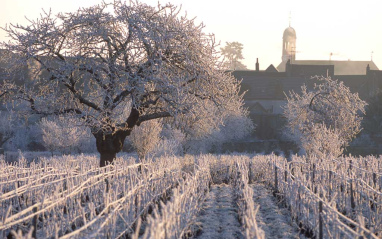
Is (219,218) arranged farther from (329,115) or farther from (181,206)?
(329,115)

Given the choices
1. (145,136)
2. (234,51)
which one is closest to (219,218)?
(145,136)

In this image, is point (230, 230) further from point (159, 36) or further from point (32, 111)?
point (32, 111)

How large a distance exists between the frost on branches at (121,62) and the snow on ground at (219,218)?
3368 millimetres

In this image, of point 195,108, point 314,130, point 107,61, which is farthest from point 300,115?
point 107,61

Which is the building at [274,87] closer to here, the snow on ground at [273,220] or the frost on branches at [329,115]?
the frost on branches at [329,115]

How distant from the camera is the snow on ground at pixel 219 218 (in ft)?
34.6

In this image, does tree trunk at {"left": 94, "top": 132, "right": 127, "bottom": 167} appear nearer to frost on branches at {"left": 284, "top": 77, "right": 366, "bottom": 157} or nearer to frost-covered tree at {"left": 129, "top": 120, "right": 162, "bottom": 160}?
frost-covered tree at {"left": 129, "top": 120, "right": 162, "bottom": 160}

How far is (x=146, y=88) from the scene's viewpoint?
17672 mm

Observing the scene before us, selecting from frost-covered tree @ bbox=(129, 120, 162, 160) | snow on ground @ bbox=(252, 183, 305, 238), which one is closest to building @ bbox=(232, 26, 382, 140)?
frost-covered tree @ bbox=(129, 120, 162, 160)

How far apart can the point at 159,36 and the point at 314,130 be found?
12.4 m

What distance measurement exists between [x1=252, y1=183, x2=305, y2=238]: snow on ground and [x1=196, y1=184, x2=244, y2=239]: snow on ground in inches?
23.5

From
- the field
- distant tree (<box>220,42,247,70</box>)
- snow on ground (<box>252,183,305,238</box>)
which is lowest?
snow on ground (<box>252,183,305,238</box>)

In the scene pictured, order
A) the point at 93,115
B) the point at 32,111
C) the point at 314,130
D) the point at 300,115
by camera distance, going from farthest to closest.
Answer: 1. the point at 300,115
2. the point at 314,130
3. the point at 32,111
4. the point at 93,115

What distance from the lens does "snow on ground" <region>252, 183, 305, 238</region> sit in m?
10.6
